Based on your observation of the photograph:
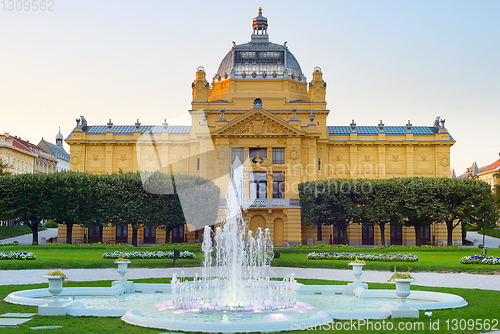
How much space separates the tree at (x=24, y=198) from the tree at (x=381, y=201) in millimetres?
35765

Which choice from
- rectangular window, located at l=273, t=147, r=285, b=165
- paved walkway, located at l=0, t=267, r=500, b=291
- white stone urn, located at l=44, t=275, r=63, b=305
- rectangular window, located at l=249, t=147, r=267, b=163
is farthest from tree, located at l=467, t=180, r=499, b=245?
white stone urn, located at l=44, t=275, r=63, b=305

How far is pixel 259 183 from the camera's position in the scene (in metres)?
61.5

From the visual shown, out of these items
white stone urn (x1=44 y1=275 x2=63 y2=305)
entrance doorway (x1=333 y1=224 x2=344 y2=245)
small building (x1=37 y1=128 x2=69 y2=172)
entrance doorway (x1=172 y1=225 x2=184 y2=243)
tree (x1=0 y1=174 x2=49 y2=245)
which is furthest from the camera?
small building (x1=37 y1=128 x2=69 y2=172)

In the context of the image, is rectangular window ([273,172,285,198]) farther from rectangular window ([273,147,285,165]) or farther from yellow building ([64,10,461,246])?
rectangular window ([273,147,285,165])

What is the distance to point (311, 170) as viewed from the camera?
63.4 meters

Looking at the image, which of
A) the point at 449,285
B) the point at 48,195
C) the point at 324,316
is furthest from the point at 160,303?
the point at 48,195

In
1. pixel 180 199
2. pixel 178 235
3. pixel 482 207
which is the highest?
pixel 180 199

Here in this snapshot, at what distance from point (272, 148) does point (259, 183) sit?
4.67 m

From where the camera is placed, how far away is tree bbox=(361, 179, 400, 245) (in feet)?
181

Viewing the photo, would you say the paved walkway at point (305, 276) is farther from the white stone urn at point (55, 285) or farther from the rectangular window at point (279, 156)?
the rectangular window at point (279, 156)

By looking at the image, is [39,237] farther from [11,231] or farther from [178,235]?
[178,235]

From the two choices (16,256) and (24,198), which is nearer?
(16,256)

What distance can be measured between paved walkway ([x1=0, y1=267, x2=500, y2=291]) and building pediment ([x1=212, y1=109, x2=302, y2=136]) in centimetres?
2887

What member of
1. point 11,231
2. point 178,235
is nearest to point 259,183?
point 178,235
